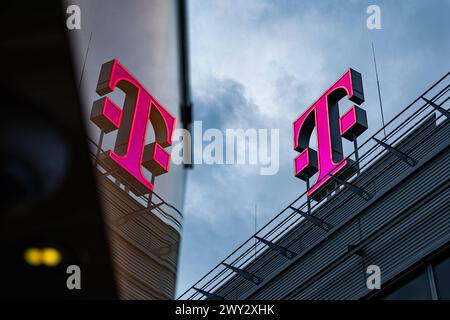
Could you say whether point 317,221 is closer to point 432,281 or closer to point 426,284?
point 426,284

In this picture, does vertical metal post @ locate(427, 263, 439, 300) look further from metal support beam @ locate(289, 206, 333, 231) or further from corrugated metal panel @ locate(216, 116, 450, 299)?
metal support beam @ locate(289, 206, 333, 231)

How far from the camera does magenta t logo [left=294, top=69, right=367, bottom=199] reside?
72.1 feet

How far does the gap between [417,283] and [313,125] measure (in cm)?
1396

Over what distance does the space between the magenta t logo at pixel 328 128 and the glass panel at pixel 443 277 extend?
8.40m

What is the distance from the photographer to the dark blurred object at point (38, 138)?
1.41 meters

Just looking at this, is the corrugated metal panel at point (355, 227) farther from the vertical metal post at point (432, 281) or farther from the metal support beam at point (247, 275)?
the vertical metal post at point (432, 281)

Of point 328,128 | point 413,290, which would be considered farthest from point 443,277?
point 328,128

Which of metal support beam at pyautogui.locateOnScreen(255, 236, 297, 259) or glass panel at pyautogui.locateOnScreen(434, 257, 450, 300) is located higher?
metal support beam at pyautogui.locateOnScreen(255, 236, 297, 259)

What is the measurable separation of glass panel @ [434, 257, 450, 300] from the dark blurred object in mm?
10572

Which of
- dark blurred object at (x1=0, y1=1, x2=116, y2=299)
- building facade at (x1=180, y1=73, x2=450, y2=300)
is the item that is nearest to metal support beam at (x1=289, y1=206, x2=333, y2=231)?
building facade at (x1=180, y1=73, x2=450, y2=300)

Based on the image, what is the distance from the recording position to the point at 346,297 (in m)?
14.4

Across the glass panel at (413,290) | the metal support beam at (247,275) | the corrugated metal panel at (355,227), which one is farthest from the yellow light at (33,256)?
the metal support beam at (247,275)
